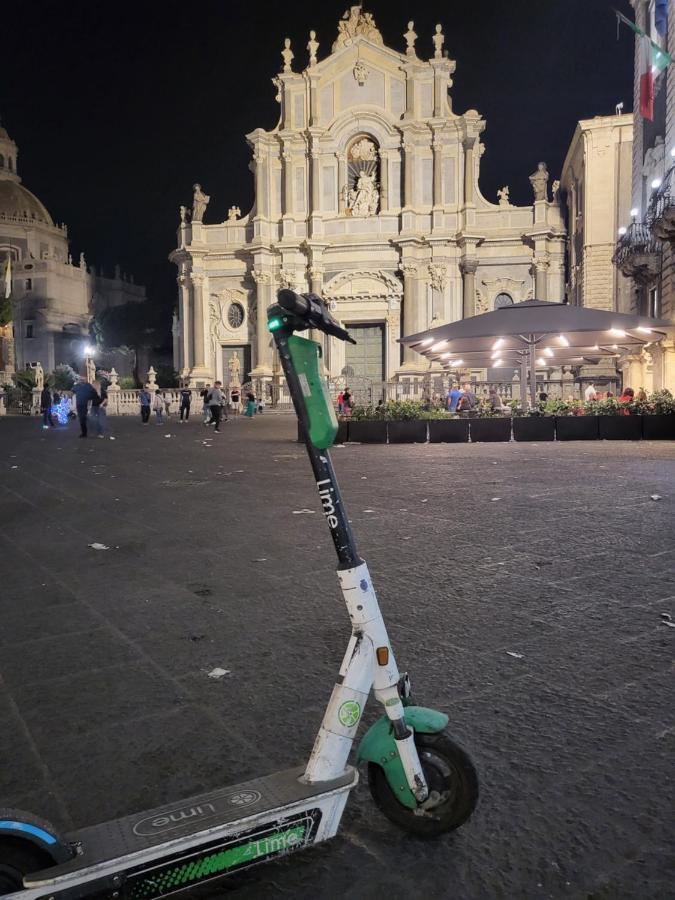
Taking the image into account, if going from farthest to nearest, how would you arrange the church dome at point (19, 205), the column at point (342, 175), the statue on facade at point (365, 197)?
1. the church dome at point (19, 205)
2. the column at point (342, 175)
3. the statue on facade at point (365, 197)

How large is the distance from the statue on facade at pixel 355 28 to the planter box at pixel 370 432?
28.7 meters

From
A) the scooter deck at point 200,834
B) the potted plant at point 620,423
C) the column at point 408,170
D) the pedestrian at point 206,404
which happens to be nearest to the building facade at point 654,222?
the potted plant at point 620,423

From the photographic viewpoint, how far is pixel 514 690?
259cm

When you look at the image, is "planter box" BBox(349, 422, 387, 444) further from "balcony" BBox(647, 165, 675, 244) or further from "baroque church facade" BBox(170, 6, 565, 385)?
"baroque church facade" BBox(170, 6, 565, 385)

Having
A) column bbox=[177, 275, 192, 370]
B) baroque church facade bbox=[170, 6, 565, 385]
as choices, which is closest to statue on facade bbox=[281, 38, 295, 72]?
baroque church facade bbox=[170, 6, 565, 385]

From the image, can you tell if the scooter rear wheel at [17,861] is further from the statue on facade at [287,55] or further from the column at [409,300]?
the statue on facade at [287,55]

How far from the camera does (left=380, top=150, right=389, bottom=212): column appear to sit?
3556cm

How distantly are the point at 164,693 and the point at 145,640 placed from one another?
61 cm

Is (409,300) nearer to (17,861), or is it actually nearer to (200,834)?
(200,834)

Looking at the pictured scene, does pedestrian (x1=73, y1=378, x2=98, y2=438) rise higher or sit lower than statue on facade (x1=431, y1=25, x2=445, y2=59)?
lower

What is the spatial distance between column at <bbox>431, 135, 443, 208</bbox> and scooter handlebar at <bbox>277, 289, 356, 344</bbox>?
3549 cm

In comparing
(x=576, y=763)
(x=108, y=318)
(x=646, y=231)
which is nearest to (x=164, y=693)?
(x=576, y=763)

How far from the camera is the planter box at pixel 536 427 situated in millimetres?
14882

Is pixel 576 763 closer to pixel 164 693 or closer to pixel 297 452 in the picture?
pixel 164 693
